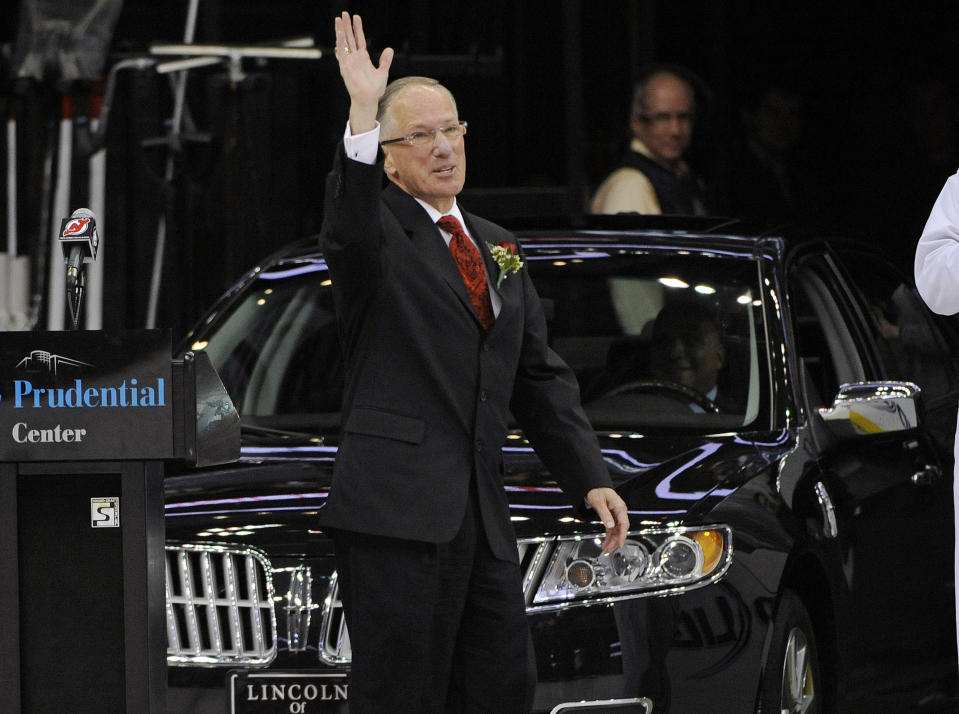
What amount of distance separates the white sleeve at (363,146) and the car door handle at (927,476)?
2.74 metres

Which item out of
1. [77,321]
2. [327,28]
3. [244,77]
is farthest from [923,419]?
[327,28]

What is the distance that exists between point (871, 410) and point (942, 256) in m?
1.31

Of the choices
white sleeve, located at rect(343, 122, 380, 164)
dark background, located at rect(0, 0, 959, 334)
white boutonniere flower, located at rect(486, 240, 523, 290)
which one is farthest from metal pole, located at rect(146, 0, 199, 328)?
white sleeve, located at rect(343, 122, 380, 164)

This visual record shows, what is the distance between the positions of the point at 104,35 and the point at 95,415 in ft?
15.7

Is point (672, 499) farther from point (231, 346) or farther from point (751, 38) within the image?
point (751, 38)

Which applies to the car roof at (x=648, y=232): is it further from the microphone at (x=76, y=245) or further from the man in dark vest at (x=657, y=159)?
the microphone at (x=76, y=245)

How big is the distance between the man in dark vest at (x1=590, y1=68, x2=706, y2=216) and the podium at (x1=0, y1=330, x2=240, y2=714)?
3.86 meters

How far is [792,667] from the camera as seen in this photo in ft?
18.2

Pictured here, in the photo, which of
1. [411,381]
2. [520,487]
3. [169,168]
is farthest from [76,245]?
[169,168]

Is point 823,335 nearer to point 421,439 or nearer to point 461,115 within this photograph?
point 421,439

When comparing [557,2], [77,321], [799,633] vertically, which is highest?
[557,2]

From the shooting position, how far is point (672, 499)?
544 cm

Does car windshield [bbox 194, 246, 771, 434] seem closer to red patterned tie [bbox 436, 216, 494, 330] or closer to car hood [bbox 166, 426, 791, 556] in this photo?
car hood [bbox 166, 426, 791, 556]

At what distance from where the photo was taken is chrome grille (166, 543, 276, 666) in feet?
17.2
